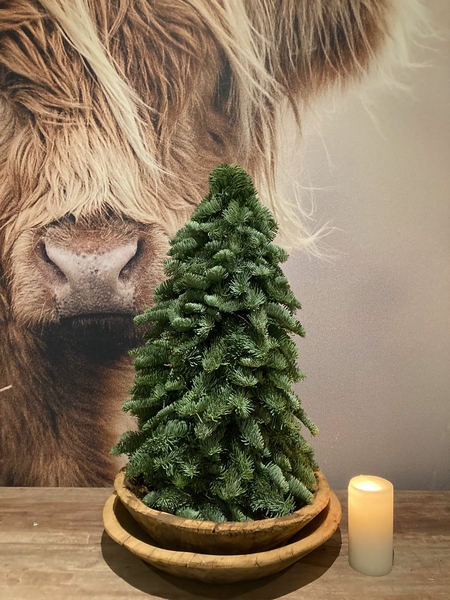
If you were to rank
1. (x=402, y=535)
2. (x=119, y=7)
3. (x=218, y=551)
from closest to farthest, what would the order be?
(x=218, y=551) → (x=402, y=535) → (x=119, y=7)

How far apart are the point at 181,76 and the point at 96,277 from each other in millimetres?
487

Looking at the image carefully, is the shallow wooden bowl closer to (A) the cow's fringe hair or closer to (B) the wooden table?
(B) the wooden table

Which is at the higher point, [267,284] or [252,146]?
[252,146]

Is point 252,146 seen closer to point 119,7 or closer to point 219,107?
point 219,107

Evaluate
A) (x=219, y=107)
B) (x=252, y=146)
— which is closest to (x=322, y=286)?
(x=252, y=146)

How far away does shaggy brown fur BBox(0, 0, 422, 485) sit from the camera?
42.5 inches

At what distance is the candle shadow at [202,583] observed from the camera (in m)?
0.74

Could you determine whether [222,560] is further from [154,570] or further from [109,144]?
[109,144]

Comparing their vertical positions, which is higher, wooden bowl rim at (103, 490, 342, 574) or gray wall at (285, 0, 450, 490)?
gray wall at (285, 0, 450, 490)

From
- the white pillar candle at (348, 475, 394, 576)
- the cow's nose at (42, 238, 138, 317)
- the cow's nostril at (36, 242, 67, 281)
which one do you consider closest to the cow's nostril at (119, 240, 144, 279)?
the cow's nose at (42, 238, 138, 317)

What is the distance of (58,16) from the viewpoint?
1092 mm

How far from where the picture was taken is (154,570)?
79 centimetres

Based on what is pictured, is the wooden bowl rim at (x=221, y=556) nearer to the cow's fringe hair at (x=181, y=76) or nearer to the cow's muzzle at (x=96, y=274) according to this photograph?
the cow's muzzle at (x=96, y=274)

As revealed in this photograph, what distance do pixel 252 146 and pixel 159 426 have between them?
2.14 ft
